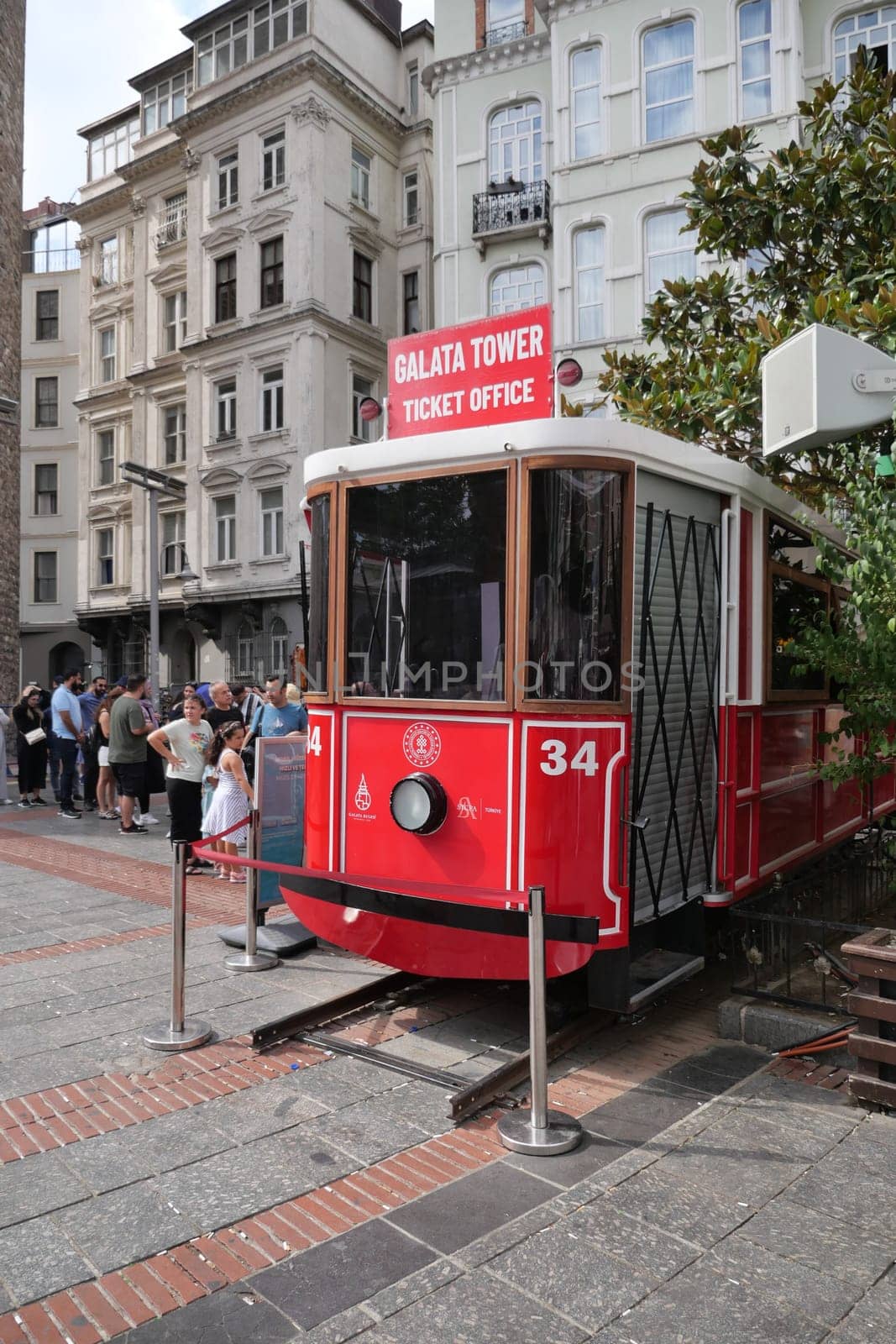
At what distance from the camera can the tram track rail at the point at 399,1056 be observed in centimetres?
431

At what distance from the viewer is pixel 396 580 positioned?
5004 mm

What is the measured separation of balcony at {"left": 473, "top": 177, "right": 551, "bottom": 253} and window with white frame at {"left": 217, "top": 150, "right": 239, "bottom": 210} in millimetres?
9148

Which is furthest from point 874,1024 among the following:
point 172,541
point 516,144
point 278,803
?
point 172,541

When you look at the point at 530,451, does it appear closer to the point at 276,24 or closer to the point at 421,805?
the point at 421,805

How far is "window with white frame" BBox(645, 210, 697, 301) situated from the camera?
21047 mm

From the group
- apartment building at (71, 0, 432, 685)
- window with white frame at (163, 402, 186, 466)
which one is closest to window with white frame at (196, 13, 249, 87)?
apartment building at (71, 0, 432, 685)

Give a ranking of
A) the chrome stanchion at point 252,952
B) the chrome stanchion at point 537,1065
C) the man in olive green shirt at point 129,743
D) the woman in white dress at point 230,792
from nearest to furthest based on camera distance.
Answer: the chrome stanchion at point 537,1065 < the chrome stanchion at point 252,952 < the woman in white dress at point 230,792 < the man in olive green shirt at point 129,743

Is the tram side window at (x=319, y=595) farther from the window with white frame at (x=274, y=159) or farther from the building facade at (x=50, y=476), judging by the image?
the building facade at (x=50, y=476)

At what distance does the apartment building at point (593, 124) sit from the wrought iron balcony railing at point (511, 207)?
0.09ft

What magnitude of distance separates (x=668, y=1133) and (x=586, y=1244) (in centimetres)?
92

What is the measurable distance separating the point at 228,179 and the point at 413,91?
656 cm

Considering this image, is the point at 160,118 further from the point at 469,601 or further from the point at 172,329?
the point at 469,601

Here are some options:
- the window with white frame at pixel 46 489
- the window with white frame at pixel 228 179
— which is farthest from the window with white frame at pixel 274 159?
the window with white frame at pixel 46 489

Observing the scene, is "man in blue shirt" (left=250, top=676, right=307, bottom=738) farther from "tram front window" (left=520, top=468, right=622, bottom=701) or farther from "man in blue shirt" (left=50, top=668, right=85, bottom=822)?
"man in blue shirt" (left=50, top=668, right=85, bottom=822)
